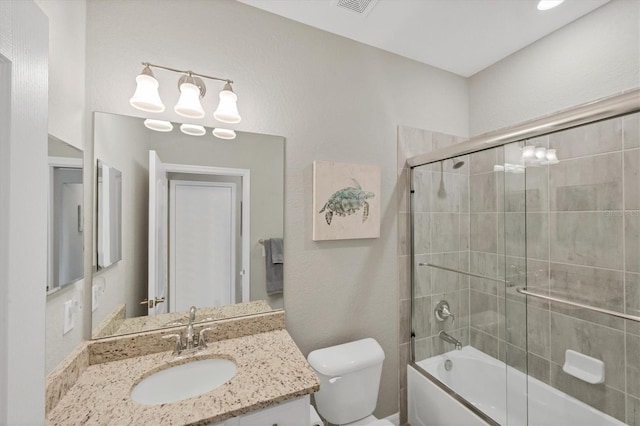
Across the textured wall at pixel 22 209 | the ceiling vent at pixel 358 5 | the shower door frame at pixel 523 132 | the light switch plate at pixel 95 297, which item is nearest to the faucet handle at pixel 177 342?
the light switch plate at pixel 95 297

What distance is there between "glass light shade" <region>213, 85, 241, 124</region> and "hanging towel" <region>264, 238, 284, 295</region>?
68 cm

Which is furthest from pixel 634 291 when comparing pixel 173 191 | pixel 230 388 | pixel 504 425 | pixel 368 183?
pixel 173 191

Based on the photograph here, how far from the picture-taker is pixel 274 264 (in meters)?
1.52

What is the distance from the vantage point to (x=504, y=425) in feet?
4.67

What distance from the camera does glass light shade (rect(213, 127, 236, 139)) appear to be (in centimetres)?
138

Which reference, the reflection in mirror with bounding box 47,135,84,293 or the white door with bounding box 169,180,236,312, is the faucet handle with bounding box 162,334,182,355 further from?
the reflection in mirror with bounding box 47,135,84,293

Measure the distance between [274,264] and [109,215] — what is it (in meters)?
0.81

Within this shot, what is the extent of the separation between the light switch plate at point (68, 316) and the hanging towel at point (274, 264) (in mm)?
816

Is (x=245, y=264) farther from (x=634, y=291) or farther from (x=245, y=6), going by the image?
(x=634, y=291)

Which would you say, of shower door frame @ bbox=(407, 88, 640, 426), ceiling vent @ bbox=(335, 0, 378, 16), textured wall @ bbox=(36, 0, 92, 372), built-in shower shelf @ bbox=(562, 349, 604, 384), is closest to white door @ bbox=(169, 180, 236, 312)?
textured wall @ bbox=(36, 0, 92, 372)

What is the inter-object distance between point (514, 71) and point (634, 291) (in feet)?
5.06

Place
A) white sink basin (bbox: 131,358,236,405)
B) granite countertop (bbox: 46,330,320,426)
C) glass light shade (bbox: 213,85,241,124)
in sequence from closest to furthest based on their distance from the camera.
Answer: granite countertop (bbox: 46,330,320,426) → white sink basin (bbox: 131,358,236,405) → glass light shade (bbox: 213,85,241,124)

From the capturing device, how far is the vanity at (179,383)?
0.85 meters

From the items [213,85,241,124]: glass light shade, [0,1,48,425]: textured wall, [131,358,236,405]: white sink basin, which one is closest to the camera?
[0,1,48,425]: textured wall
